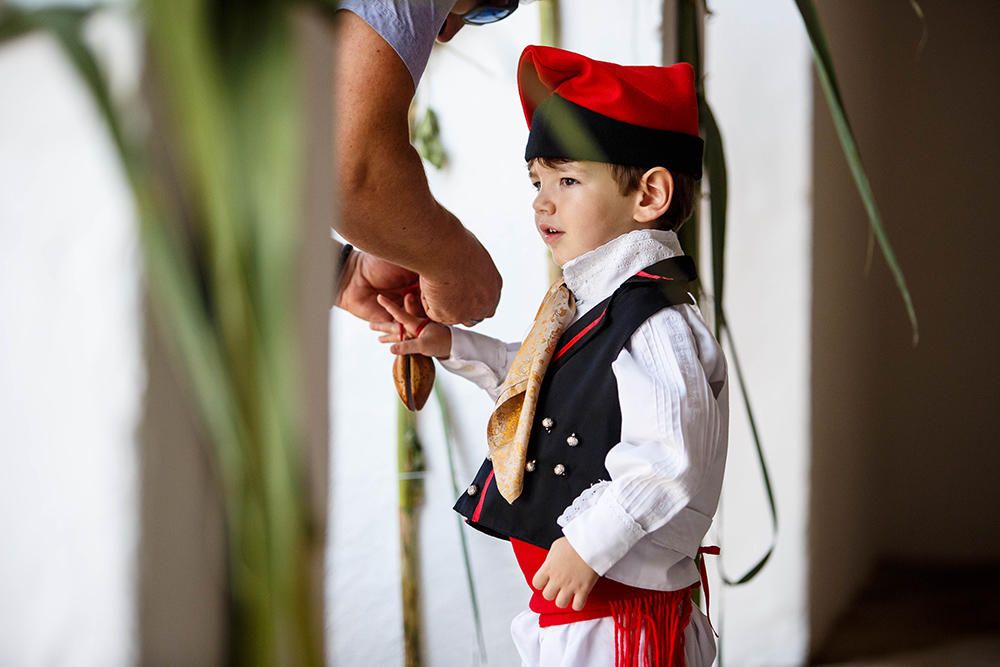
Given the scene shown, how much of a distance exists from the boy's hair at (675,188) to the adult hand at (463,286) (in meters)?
0.16

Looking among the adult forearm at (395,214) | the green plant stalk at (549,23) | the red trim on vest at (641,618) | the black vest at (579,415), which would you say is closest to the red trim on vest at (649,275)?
the black vest at (579,415)

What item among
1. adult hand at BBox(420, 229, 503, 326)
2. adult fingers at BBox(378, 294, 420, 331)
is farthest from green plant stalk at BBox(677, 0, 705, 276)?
adult fingers at BBox(378, 294, 420, 331)

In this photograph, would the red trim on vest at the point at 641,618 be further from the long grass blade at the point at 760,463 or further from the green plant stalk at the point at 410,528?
Answer: the green plant stalk at the point at 410,528

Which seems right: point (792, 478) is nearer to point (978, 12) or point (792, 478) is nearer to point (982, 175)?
point (982, 175)

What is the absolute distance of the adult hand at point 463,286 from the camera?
1115mm

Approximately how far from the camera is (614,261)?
118cm

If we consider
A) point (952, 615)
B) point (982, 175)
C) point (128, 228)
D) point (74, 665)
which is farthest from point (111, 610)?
point (982, 175)

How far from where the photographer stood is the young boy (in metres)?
1.03

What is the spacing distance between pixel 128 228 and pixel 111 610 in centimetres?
12

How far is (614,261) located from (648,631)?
408 mm

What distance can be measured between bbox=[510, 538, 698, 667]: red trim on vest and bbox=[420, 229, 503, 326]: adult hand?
34 cm

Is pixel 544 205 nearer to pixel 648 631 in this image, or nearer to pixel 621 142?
pixel 621 142

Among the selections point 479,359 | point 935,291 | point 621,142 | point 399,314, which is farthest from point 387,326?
point 935,291

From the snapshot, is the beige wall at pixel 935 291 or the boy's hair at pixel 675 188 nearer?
the boy's hair at pixel 675 188
